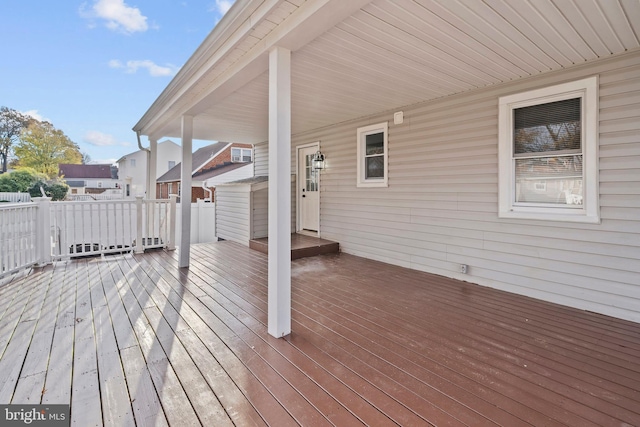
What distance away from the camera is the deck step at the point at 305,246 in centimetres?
548

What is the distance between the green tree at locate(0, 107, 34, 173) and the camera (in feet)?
102

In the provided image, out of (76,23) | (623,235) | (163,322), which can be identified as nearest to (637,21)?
(623,235)

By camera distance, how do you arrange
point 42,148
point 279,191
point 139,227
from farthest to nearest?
point 42,148, point 139,227, point 279,191

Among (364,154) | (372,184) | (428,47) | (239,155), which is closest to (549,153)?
(428,47)

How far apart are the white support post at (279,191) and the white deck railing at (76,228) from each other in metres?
3.84

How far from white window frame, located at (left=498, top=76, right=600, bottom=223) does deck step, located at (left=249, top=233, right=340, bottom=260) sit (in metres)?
3.05

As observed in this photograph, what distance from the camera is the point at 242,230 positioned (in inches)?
273

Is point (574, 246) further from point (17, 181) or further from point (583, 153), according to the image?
point (17, 181)

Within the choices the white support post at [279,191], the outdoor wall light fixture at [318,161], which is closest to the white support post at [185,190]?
the outdoor wall light fixture at [318,161]

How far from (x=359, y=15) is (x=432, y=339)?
260 centimetres

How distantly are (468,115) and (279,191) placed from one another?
117 inches

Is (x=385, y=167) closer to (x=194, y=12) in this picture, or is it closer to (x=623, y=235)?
(x=623, y=235)

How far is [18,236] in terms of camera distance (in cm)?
412

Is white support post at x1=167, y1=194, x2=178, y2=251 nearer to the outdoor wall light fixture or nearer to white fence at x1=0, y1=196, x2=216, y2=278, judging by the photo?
white fence at x1=0, y1=196, x2=216, y2=278
